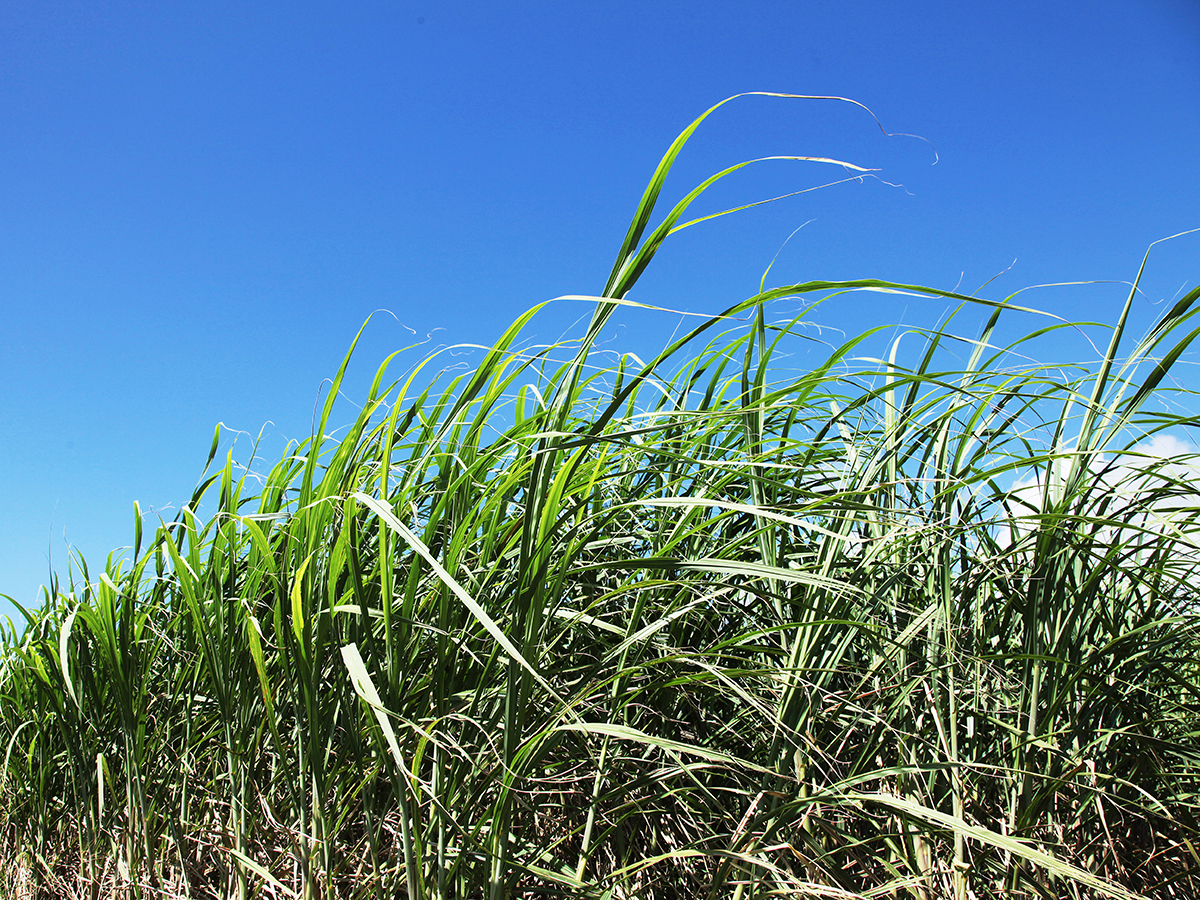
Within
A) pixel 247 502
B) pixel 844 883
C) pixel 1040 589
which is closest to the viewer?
pixel 844 883

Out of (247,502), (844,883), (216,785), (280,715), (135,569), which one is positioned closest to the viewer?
(844,883)

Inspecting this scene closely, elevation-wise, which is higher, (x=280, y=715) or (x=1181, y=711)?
(x=280, y=715)

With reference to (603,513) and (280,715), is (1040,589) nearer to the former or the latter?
(603,513)

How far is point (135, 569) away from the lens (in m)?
1.39

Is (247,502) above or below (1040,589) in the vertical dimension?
above

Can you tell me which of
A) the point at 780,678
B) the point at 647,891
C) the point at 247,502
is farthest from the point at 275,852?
the point at 780,678

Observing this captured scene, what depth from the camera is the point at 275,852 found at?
108 cm

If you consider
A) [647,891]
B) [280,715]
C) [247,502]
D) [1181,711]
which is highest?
[247,502]

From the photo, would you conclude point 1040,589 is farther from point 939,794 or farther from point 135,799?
point 135,799

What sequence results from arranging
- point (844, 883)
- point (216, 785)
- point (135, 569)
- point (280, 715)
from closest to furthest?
point (844, 883) < point (280, 715) < point (216, 785) < point (135, 569)

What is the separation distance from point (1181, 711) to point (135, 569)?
5.57 feet

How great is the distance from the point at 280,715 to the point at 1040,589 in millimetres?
956

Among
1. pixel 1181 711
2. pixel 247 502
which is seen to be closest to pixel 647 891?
pixel 1181 711

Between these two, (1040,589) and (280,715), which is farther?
(280,715)
